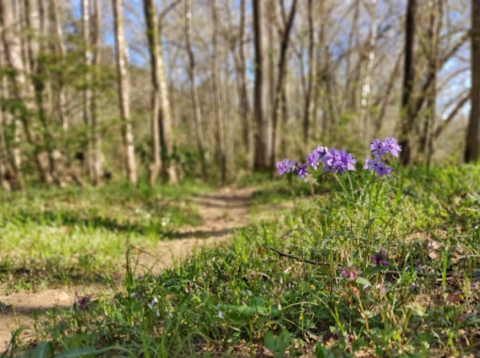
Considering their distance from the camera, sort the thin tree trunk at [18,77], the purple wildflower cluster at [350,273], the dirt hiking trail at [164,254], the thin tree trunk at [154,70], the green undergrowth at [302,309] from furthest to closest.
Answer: the thin tree trunk at [154,70], the thin tree trunk at [18,77], the dirt hiking trail at [164,254], the purple wildflower cluster at [350,273], the green undergrowth at [302,309]

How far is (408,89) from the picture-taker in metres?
7.88

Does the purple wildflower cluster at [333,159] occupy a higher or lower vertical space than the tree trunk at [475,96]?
lower

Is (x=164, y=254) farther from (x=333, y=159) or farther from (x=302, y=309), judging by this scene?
(x=333, y=159)

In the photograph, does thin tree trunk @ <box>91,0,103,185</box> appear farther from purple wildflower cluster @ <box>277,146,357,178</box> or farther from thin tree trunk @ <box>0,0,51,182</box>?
purple wildflower cluster @ <box>277,146,357,178</box>

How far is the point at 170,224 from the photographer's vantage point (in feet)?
17.8

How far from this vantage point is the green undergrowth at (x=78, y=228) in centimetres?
315

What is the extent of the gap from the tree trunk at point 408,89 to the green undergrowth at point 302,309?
17.4 ft

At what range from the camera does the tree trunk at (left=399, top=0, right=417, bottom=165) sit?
717 centimetres

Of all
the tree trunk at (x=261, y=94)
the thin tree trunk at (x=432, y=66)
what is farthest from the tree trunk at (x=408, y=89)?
the tree trunk at (x=261, y=94)

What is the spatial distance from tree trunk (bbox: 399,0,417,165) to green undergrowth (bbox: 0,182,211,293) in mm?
4468

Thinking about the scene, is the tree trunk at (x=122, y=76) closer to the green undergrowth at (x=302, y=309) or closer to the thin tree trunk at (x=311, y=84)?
the thin tree trunk at (x=311, y=84)

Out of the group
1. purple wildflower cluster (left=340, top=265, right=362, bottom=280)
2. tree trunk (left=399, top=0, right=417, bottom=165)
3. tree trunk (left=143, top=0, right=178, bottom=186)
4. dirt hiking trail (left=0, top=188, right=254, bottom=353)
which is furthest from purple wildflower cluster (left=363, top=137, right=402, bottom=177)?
tree trunk (left=143, top=0, right=178, bottom=186)

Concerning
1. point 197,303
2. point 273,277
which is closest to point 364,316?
point 273,277

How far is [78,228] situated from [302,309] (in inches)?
146
